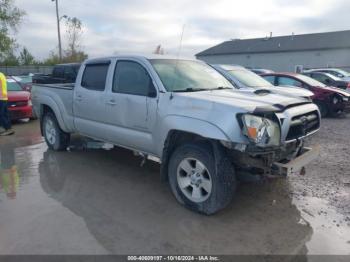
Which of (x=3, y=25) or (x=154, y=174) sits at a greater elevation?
(x=3, y=25)

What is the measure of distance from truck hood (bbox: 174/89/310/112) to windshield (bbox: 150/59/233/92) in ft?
0.89

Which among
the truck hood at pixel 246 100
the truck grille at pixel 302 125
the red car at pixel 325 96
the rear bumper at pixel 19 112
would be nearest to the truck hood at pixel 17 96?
the rear bumper at pixel 19 112

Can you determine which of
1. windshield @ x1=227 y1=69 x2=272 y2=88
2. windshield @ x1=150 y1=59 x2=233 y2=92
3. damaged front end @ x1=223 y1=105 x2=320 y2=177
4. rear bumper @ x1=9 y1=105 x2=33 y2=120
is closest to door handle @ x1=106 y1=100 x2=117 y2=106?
windshield @ x1=150 y1=59 x2=233 y2=92

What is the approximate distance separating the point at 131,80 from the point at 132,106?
1.40 ft

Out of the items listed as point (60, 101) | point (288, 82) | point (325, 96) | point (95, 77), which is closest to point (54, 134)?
point (60, 101)

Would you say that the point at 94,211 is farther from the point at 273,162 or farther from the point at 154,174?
the point at 273,162

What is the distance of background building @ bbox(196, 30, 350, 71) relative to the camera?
134 ft

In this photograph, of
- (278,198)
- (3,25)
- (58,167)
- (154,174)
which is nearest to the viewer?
(278,198)

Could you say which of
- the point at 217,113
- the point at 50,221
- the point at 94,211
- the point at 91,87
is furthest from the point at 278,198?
the point at 91,87

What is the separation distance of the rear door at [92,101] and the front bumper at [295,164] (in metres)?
2.84

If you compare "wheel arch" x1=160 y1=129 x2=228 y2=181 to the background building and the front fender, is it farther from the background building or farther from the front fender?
the background building

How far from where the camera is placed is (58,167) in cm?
600

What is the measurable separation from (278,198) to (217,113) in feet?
5.57

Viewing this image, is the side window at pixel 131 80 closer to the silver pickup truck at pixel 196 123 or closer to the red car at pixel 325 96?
the silver pickup truck at pixel 196 123
